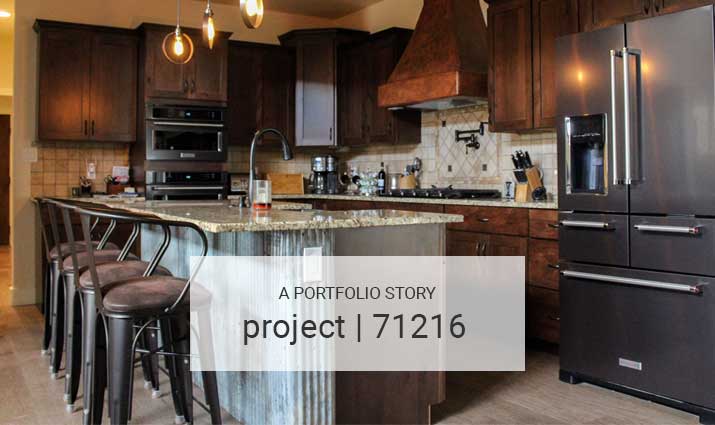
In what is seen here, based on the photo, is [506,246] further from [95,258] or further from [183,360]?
[95,258]

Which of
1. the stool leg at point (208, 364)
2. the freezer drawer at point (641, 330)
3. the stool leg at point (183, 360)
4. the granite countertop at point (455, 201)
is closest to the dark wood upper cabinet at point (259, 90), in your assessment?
the granite countertop at point (455, 201)

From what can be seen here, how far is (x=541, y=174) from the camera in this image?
183 inches

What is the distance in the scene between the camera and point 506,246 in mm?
4125

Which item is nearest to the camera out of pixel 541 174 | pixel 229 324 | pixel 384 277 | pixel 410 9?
pixel 384 277

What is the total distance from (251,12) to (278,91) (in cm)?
316

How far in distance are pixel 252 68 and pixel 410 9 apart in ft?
5.17

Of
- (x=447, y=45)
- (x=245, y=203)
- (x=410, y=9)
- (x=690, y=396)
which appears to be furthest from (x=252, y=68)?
(x=690, y=396)

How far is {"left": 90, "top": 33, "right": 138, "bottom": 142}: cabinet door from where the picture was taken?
562cm

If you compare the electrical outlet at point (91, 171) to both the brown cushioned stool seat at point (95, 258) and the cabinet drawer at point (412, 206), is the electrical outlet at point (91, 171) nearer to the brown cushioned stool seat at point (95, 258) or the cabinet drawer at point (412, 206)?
the cabinet drawer at point (412, 206)

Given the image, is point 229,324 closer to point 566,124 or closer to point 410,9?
point 566,124

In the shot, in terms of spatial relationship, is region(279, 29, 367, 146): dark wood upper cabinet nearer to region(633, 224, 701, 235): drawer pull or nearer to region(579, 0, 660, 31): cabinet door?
region(579, 0, 660, 31): cabinet door

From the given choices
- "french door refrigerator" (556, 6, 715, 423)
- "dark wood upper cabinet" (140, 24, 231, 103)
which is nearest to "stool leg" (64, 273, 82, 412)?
"french door refrigerator" (556, 6, 715, 423)

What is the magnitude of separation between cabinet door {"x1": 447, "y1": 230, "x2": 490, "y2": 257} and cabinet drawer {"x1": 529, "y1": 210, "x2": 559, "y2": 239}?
375 mm

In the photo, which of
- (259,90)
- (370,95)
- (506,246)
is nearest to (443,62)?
(370,95)
